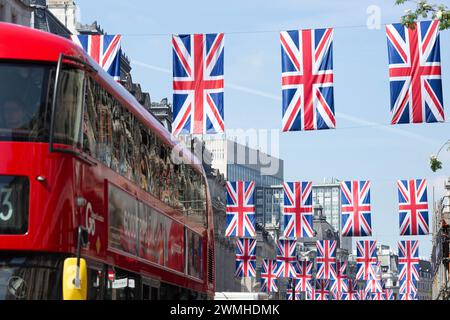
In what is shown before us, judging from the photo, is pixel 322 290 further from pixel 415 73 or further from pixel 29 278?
pixel 29 278

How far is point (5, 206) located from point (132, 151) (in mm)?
5183

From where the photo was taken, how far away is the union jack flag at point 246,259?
78875mm

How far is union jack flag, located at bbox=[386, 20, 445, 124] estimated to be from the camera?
91.7 ft

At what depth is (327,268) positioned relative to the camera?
83.6 metres

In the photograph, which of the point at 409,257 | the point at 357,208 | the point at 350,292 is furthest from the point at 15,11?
the point at 350,292

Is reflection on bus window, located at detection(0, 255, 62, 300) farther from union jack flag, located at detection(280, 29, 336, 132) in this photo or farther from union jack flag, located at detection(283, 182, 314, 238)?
union jack flag, located at detection(283, 182, 314, 238)

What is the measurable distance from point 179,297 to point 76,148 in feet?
29.2

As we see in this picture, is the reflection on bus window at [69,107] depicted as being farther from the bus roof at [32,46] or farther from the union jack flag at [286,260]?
the union jack flag at [286,260]

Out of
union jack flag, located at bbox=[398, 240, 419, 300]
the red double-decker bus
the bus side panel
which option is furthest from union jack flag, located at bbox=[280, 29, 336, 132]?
union jack flag, located at bbox=[398, 240, 419, 300]

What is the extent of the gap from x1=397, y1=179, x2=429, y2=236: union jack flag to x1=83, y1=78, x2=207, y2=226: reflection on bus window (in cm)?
2589

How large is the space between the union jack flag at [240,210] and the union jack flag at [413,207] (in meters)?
10.3

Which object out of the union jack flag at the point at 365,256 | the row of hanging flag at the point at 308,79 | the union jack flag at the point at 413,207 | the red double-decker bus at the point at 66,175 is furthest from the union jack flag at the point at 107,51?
the union jack flag at the point at 365,256
